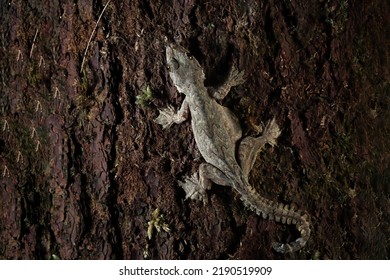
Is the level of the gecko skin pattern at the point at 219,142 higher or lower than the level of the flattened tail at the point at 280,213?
higher

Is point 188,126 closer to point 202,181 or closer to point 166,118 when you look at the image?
point 166,118

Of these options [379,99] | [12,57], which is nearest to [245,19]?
[379,99]

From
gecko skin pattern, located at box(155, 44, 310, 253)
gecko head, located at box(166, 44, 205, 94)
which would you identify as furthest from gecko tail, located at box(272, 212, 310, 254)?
gecko head, located at box(166, 44, 205, 94)

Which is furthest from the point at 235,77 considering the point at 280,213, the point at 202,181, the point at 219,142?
the point at 280,213

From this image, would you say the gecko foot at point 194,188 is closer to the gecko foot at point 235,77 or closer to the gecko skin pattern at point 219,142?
the gecko skin pattern at point 219,142

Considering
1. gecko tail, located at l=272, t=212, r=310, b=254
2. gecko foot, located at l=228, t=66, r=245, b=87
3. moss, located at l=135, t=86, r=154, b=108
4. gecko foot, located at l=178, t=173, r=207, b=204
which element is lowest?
gecko tail, located at l=272, t=212, r=310, b=254

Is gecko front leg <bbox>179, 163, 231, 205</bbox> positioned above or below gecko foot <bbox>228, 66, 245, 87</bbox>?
below

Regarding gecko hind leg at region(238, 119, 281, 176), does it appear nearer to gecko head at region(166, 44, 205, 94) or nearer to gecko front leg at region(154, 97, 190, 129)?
gecko front leg at region(154, 97, 190, 129)

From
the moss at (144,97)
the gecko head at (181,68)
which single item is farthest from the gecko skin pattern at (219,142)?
the moss at (144,97)
